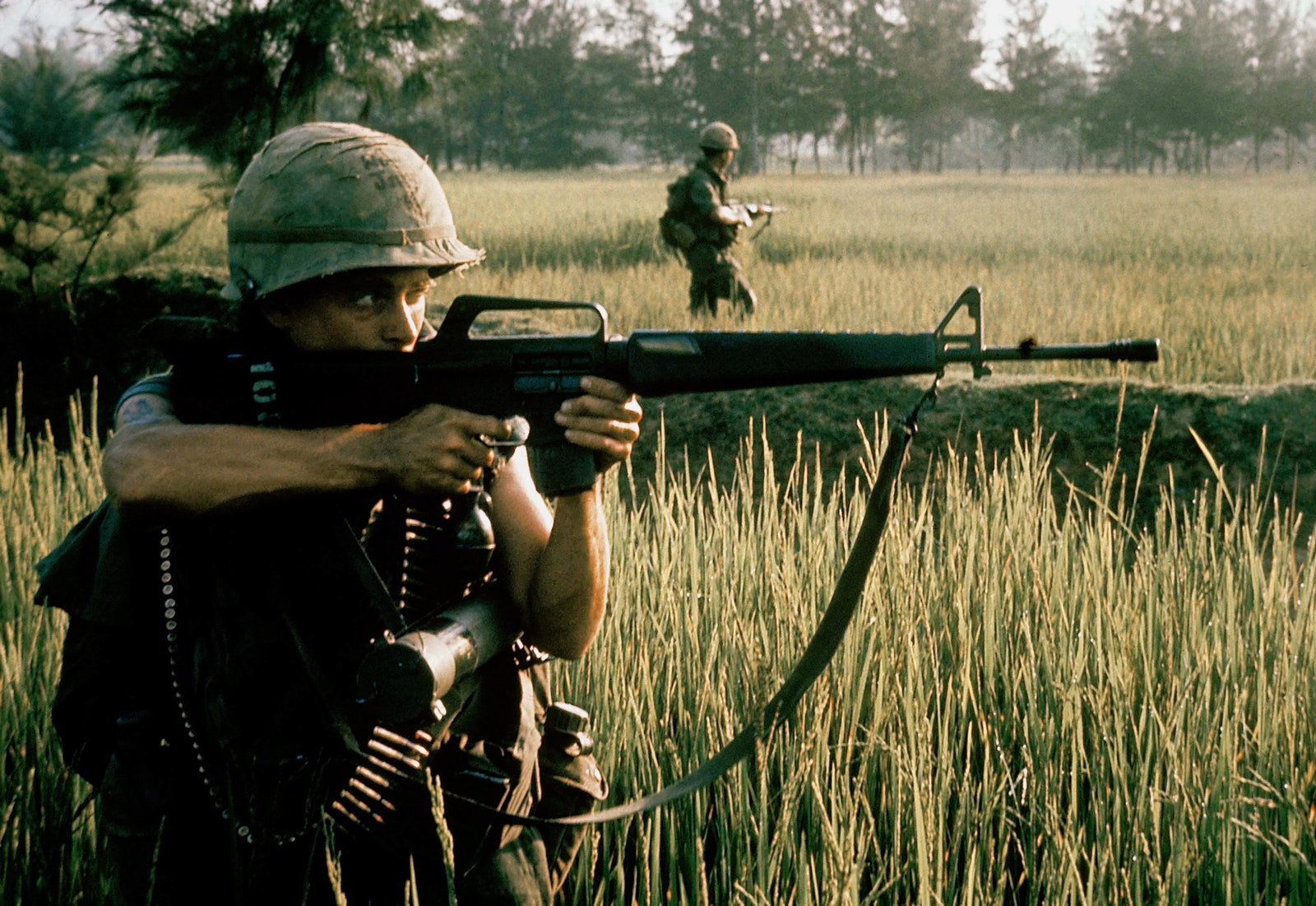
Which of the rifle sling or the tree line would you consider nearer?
the rifle sling

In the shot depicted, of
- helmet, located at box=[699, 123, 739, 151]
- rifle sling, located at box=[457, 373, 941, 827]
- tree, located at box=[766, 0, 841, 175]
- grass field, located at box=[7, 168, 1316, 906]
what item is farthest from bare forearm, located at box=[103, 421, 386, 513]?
tree, located at box=[766, 0, 841, 175]

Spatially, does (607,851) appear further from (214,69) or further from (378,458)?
(214,69)

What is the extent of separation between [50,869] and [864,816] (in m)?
1.28

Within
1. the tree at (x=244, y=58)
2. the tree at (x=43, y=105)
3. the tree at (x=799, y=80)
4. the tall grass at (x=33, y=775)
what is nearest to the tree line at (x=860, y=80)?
the tree at (x=799, y=80)

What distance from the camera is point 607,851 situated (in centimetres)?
192

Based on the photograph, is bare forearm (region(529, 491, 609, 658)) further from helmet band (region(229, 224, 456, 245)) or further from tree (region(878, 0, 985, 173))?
tree (region(878, 0, 985, 173))

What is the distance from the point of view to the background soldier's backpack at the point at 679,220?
8.99 meters

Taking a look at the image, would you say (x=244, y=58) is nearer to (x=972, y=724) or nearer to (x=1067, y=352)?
(x=972, y=724)

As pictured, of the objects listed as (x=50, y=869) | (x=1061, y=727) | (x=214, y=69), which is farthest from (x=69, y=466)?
(x=214, y=69)

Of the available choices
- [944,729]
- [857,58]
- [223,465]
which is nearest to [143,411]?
[223,465]

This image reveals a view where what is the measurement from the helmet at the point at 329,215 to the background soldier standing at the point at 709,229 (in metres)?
7.13

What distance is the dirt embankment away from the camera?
200 inches

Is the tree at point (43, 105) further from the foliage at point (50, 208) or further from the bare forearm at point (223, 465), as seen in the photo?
the bare forearm at point (223, 465)

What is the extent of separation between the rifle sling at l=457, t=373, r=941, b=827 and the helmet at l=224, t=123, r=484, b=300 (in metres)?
0.63
